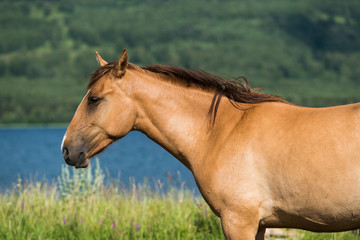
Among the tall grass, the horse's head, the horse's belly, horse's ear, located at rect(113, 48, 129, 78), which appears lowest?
the tall grass

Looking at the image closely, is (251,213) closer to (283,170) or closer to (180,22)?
(283,170)

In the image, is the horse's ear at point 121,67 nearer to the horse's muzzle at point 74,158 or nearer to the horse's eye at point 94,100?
the horse's eye at point 94,100

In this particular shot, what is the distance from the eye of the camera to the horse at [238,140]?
3.81m

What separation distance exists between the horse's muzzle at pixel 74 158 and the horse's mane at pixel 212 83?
69 cm

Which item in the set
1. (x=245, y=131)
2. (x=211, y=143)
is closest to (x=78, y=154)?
(x=211, y=143)

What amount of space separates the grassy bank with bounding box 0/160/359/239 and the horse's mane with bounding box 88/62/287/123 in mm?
2412

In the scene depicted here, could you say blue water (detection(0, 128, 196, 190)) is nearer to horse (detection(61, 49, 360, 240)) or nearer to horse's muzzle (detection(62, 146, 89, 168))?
horse's muzzle (detection(62, 146, 89, 168))

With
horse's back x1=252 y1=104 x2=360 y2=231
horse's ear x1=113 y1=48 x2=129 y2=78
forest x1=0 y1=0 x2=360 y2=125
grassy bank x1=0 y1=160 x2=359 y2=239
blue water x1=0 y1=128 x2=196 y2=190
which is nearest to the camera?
horse's back x1=252 y1=104 x2=360 y2=231

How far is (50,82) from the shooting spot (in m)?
149

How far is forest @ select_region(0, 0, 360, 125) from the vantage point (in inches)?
5349

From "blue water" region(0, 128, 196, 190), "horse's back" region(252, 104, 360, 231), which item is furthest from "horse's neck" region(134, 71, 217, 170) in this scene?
"horse's back" region(252, 104, 360, 231)

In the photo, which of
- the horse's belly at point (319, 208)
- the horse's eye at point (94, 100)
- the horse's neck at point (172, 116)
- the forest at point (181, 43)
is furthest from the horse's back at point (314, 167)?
the forest at point (181, 43)

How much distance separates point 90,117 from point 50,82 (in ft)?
494

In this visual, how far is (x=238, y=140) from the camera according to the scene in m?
4.28
